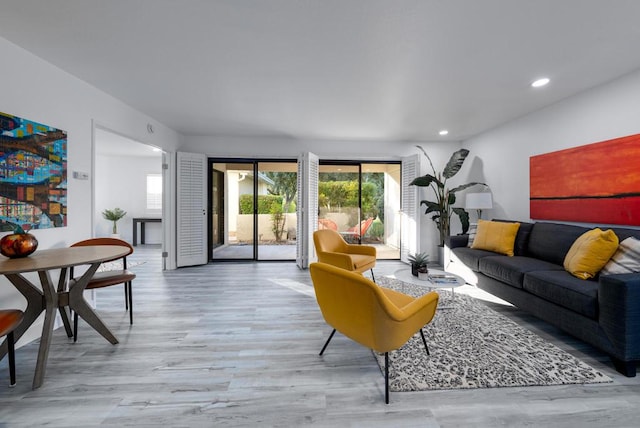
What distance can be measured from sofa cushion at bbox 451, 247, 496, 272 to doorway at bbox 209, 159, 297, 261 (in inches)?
127

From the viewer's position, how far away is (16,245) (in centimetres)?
193

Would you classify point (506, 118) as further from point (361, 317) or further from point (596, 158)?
point (361, 317)

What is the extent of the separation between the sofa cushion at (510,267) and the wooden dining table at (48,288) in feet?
12.6

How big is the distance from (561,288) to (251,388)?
2662 mm

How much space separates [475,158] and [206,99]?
16.0 ft

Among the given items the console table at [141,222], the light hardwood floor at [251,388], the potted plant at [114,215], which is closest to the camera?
the light hardwood floor at [251,388]

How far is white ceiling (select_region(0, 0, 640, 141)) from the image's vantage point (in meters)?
1.87

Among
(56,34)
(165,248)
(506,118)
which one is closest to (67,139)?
(56,34)

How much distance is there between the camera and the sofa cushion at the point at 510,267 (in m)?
2.77

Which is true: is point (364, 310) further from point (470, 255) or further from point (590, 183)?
point (590, 183)

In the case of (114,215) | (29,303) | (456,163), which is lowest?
(29,303)

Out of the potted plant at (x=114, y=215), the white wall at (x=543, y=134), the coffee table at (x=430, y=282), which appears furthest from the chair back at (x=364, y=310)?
the potted plant at (x=114, y=215)

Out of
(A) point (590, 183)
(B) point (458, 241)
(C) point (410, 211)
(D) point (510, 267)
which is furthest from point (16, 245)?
(A) point (590, 183)

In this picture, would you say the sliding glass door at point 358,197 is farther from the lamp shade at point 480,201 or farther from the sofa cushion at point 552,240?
the sofa cushion at point 552,240
